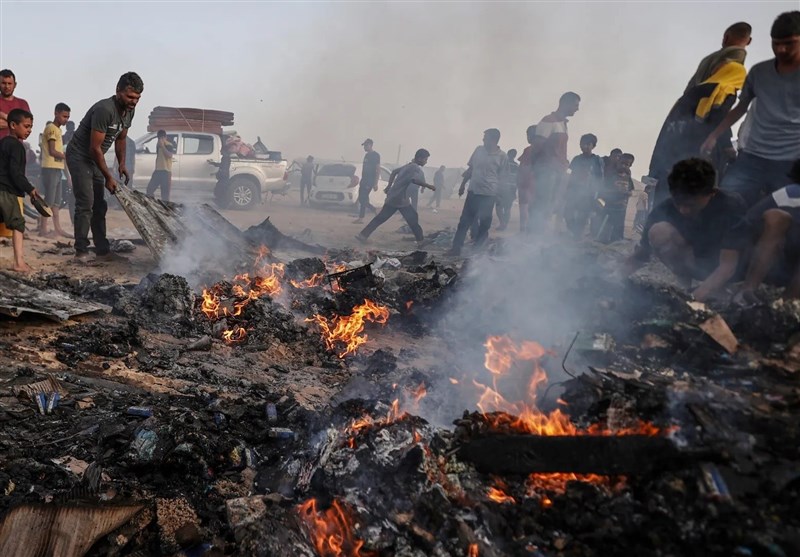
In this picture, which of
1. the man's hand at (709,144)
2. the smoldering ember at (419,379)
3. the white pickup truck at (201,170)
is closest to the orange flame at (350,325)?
the smoldering ember at (419,379)

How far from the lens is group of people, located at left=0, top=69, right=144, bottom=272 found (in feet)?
21.9

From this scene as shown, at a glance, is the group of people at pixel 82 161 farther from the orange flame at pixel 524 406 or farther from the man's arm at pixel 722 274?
the man's arm at pixel 722 274

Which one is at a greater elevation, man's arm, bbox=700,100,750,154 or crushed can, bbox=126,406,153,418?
man's arm, bbox=700,100,750,154

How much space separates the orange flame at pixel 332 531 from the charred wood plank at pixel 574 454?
651 mm

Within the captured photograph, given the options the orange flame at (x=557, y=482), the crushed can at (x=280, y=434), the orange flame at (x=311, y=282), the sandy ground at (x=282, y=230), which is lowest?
the sandy ground at (x=282, y=230)

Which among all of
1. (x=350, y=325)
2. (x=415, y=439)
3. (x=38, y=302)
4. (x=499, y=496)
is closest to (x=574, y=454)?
(x=499, y=496)

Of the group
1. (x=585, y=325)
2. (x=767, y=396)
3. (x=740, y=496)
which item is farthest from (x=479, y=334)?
(x=740, y=496)

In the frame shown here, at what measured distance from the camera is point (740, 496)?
2291 mm

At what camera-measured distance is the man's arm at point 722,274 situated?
15.2 feet

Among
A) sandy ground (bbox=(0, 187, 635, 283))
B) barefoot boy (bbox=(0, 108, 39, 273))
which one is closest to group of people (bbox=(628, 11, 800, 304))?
sandy ground (bbox=(0, 187, 635, 283))

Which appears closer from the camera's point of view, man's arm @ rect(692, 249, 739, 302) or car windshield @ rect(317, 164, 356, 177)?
man's arm @ rect(692, 249, 739, 302)

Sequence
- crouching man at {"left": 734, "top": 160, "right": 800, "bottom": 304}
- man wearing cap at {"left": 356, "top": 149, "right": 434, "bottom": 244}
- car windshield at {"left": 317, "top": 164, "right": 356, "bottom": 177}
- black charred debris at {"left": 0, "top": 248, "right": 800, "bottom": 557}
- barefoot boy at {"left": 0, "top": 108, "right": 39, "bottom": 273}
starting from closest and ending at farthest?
black charred debris at {"left": 0, "top": 248, "right": 800, "bottom": 557}, crouching man at {"left": 734, "top": 160, "right": 800, "bottom": 304}, barefoot boy at {"left": 0, "top": 108, "right": 39, "bottom": 273}, man wearing cap at {"left": 356, "top": 149, "right": 434, "bottom": 244}, car windshield at {"left": 317, "top": 164, "right": 356, "bottom": 177}

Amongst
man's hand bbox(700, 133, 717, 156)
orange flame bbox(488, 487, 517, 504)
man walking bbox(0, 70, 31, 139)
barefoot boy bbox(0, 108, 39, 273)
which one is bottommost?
orange flame bbox(488, 487, 517, 504)

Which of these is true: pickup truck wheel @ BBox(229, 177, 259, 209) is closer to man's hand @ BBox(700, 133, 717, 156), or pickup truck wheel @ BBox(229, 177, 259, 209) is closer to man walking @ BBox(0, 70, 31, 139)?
man walking @ BBox(0, 70, 31, 139)
